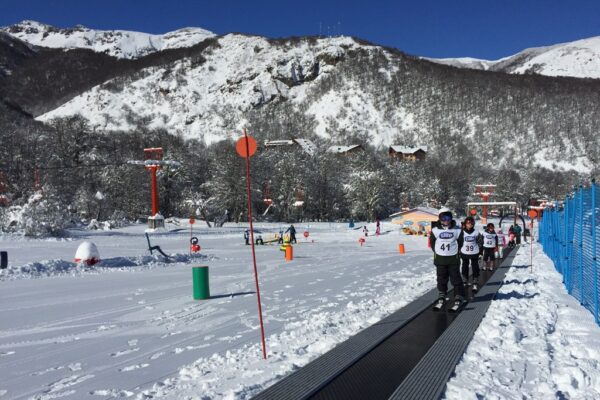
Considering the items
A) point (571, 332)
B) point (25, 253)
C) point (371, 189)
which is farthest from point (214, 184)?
point (571, 332)

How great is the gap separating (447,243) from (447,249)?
11 cm

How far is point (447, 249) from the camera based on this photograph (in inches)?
350

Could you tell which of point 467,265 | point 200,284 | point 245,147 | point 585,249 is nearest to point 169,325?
point 200,284

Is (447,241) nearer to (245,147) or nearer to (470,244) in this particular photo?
(470,244)

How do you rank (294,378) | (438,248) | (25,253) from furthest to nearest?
(25,253)
(438,248)
(294,378)

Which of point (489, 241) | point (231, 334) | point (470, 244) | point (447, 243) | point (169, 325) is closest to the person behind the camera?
point (231, 334)

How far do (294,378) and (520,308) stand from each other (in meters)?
5.62

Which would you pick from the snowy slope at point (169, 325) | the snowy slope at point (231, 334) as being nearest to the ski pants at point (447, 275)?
the snowy slope at point (231, 334)

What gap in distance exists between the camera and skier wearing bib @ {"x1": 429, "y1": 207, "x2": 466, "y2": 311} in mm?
8859

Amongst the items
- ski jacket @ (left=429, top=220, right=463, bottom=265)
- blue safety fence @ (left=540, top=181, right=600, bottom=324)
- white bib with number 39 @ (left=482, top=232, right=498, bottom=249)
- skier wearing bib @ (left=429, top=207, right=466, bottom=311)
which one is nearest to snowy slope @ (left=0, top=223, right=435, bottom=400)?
skier wearing bib @ (left=429, top=207, right=466, bottom=311)

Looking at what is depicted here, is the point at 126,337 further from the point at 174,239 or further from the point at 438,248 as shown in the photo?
the point at 174,239

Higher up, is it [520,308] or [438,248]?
[438,248]

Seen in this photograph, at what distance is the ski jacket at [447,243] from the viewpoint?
8.86m

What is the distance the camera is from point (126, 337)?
750cm
